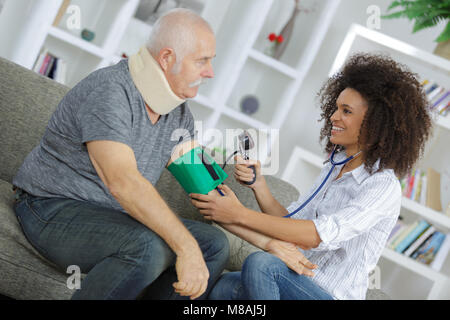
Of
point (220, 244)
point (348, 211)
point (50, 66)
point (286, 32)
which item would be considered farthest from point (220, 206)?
point (286, 32)

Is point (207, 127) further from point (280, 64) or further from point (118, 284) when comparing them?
point (118, 284)

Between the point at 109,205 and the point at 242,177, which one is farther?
the point at 242,177

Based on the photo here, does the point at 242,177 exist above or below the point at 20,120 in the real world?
above

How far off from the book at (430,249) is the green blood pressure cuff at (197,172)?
5.92ft

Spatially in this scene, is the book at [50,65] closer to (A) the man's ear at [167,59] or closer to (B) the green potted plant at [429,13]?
(A) the man's ear at [167,59]

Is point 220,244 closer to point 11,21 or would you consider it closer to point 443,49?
point 11,21

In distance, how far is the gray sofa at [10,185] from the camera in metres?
1.38

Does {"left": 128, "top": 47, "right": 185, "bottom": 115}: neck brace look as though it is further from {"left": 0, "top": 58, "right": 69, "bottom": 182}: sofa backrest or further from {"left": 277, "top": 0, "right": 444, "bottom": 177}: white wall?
{"left": 277, "top": 0, "right": 444, "bottom": 177}: white wall

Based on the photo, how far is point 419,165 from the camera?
3.11m

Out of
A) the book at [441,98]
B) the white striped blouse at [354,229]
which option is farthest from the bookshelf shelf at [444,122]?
the white striped blouse at [354,229]

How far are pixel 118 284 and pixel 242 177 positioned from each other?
A: 1.93ft

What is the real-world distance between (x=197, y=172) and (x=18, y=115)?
0.75 m
